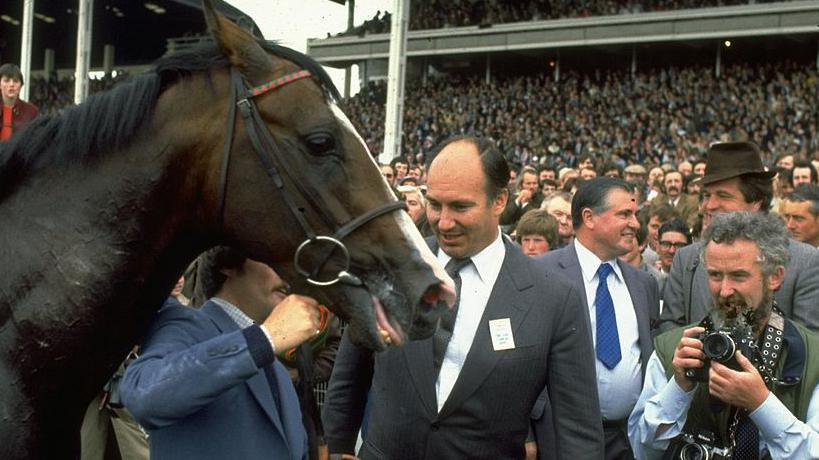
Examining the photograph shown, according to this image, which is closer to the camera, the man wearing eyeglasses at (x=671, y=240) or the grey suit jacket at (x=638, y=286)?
the grey suit jacket at (x=638, y=286)

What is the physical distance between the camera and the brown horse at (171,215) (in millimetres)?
2111

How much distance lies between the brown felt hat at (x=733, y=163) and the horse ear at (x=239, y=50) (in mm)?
3465

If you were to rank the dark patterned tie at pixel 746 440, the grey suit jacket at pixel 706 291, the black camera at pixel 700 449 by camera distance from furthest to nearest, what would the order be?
the grey suit jacket at pixel 706 291
the dark patterned tie at pixel 746 440
the black camera at pixel 700 449

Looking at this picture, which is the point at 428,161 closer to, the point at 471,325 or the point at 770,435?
the point at 471,325

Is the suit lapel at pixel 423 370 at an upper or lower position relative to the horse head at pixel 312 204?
lower

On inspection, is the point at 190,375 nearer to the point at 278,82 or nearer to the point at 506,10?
the point at 278,82

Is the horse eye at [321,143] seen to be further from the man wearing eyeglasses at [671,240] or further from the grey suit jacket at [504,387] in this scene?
the man wearing eyeglasses at [671,240]

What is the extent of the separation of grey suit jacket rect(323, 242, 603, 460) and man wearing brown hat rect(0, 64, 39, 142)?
3.04 m

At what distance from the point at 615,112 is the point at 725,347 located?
26.6 meters

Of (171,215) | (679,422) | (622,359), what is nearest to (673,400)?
(679,422)

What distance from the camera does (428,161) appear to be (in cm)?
346

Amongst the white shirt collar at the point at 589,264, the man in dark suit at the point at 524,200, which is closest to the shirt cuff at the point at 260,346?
the white shirt collar at the point at 589,264

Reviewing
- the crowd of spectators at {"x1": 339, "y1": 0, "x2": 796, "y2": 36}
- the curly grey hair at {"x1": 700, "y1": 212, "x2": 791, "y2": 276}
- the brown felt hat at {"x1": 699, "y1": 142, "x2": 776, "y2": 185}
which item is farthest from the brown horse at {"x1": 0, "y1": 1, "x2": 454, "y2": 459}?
the crowd of spectators at {"x1": 339, "y1": 0, "x2": 796, "y2": 36}

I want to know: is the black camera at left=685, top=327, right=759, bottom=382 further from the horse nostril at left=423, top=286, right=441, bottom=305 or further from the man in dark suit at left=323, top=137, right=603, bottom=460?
the horse nostril at left=423, top=286, right=441, bottom=305
